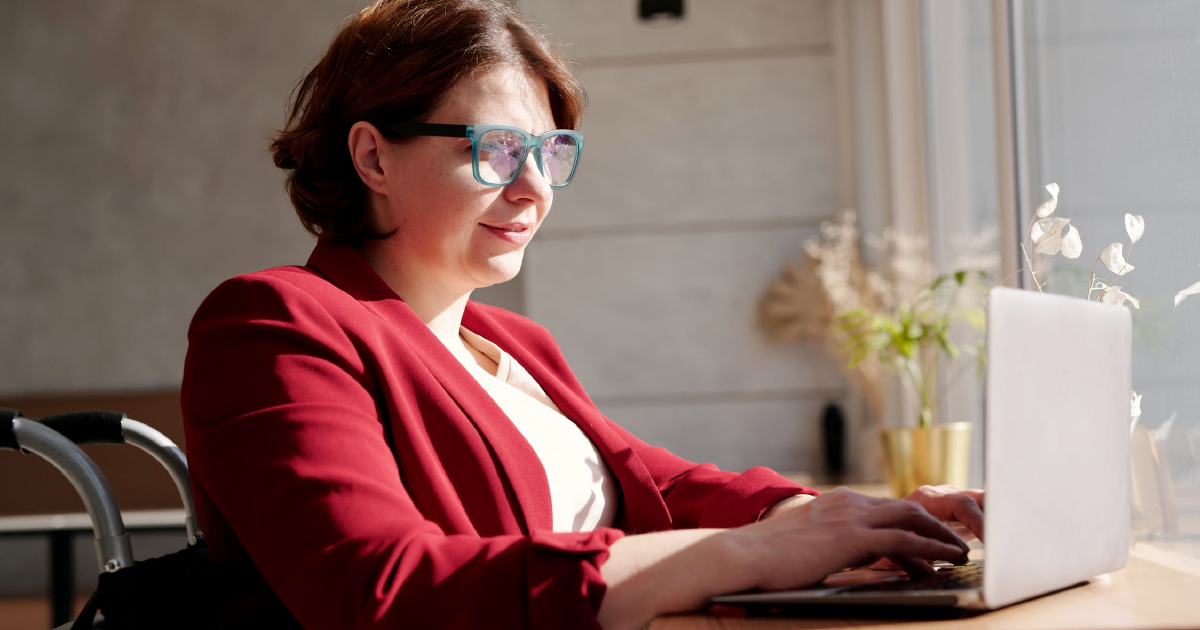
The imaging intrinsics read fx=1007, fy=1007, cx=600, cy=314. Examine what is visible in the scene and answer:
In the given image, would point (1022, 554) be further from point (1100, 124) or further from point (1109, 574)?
point (1100, 124)

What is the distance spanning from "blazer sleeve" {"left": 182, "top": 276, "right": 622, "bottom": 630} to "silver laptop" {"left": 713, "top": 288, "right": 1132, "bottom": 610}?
166mm

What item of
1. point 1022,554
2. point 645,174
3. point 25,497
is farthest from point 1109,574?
Answer: point 25,497

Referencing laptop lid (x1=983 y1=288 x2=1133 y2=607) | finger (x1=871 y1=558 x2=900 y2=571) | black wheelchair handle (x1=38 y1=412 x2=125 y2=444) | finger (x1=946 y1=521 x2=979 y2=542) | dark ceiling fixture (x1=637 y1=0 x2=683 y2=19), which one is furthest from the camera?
dark ceiling fixture (x1=637 y1=0 x2=683 y2=19)

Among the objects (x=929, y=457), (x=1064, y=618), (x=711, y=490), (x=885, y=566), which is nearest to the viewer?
(x=1064, y=618)

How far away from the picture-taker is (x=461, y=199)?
1311mm

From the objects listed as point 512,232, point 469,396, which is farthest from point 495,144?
point 469,396

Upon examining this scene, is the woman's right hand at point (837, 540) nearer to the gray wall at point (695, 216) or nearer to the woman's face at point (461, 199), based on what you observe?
the woman's face at point (461, 199)

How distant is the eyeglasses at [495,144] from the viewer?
1290mm

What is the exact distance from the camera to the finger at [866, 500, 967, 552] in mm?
879

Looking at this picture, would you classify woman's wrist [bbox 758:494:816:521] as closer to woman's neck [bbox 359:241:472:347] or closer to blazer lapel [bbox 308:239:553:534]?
blazer lapel [bbox 308:239:553:534]

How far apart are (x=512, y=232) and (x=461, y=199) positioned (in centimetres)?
9

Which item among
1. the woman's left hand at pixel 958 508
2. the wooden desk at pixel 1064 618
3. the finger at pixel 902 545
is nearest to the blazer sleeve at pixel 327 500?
the wooden desk at pixel 1064 618

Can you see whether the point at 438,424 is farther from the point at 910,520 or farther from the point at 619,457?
the point at 910,520

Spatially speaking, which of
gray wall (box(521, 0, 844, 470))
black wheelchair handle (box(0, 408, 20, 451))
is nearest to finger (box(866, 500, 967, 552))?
black wheelchair handle (box(0, 408, 20, 451))
